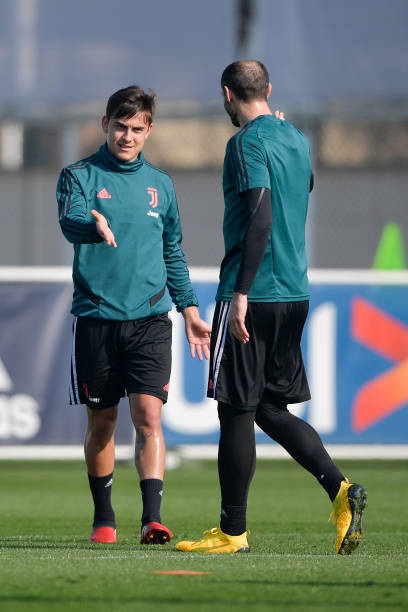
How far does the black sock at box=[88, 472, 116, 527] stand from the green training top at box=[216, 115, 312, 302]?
124cm

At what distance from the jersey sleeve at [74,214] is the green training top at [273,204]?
62cm

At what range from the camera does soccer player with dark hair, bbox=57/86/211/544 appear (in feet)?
20.5

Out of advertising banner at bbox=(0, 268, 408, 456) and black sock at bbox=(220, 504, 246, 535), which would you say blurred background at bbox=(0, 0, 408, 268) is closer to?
advertising banner at bbox=(0, 268, 408, 456)

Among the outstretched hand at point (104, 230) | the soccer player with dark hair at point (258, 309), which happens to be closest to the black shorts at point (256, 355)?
the soccer player with dark hair at point (258, 309)

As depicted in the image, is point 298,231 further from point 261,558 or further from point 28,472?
point 28,472

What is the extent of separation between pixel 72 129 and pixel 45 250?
4.15 metres

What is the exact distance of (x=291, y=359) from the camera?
5.87 meters

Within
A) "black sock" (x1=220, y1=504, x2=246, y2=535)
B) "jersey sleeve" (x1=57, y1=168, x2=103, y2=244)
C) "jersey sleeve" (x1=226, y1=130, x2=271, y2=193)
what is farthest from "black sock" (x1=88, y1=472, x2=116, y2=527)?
"jersey sleeve" (x1=226, y1=130, x2=271, y2=193)

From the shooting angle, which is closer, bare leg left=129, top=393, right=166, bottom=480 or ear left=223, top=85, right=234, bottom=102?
ear left=223, top=85, right=234, bottom=102

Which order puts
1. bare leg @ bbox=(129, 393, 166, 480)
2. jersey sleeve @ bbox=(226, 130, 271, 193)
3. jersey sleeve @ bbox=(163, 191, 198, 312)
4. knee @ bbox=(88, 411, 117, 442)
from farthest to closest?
jersey sleeve @ bbox=(163, 191, 198, 312) → knee @ bbox=(88, 411, 117, 442) → bare leg @ bbox=(129, 393, 166, 480) → jersey sleeve @ bbox=(226, 130, 271, 193)

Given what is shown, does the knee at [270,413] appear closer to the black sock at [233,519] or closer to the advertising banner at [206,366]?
the black sock at [233,519]

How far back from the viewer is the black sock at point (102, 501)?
6.46m

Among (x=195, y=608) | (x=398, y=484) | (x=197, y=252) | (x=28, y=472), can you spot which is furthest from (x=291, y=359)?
(x=197, y=252)

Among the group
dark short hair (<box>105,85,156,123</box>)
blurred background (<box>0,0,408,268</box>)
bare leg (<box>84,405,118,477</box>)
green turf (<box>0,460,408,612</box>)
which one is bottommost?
green turf (<box>0,460,408,612</box>)
